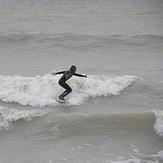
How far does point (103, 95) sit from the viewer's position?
1141 centimetres

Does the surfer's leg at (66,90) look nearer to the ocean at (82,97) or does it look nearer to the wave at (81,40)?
the ocean at (82,97)

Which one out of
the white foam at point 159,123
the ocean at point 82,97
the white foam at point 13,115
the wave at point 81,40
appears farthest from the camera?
the wave at point 81,40

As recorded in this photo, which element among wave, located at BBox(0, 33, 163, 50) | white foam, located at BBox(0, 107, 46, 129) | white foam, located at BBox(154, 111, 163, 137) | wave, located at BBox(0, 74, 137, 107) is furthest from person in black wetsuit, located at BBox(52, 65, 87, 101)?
wave, located at BBox(0, 33, 163, 50)

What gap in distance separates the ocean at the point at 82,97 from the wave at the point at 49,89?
0.03 meters

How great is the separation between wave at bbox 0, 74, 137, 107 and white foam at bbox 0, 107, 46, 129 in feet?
3.38

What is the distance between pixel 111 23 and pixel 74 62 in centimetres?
1056

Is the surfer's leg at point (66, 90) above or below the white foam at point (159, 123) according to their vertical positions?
above

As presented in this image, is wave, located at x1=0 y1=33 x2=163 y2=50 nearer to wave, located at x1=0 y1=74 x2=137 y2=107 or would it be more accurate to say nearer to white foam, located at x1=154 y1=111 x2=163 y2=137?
wave, located at x1=0 y1=74 x2=137 y2=107

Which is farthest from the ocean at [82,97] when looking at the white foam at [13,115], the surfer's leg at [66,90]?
the surfer's leg at [66,90]

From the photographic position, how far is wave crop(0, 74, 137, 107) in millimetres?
10781

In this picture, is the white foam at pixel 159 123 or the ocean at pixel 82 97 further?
the white foam at pixel 159 123

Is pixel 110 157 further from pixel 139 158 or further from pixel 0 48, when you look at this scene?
pixel 0 48

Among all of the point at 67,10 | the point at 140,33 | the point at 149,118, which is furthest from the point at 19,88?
the point at 67,10

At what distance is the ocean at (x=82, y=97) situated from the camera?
7.84 meters
